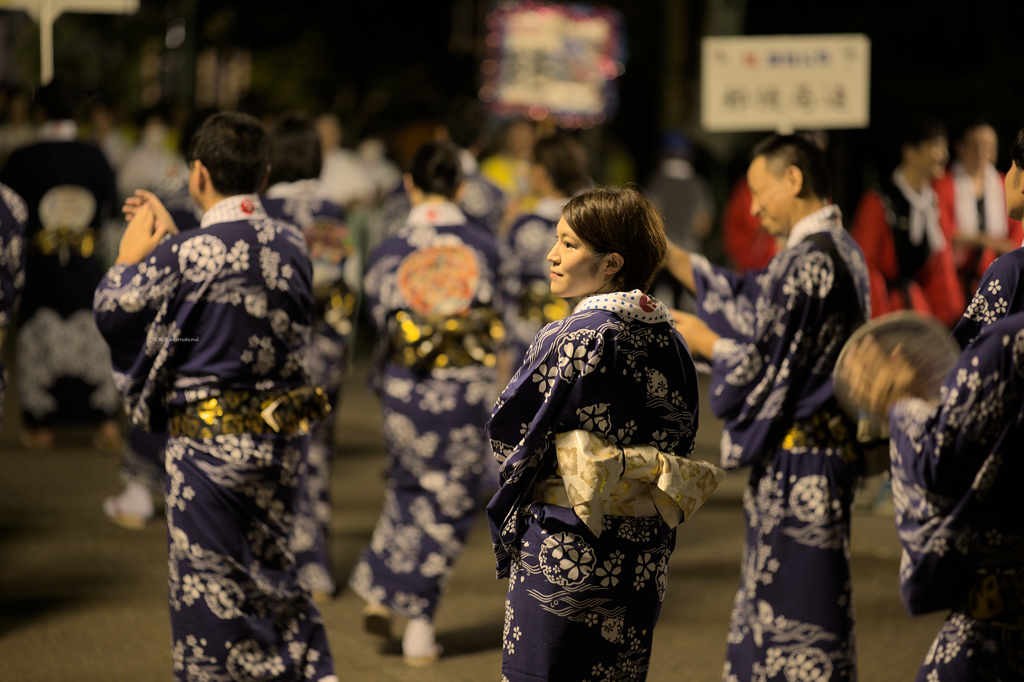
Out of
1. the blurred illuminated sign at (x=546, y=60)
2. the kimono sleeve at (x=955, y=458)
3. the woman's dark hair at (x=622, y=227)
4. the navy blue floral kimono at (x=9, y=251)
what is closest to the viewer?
the kimono sleeve at (x=955, y=458)

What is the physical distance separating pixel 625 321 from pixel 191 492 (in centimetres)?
151

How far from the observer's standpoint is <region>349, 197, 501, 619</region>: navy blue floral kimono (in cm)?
464

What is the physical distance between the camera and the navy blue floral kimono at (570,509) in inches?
99.7

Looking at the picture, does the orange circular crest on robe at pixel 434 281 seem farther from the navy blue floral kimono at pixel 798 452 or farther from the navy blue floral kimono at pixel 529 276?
the navy blue floral kimono at pixel 798 452

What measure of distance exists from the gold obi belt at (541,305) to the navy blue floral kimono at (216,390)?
292cm

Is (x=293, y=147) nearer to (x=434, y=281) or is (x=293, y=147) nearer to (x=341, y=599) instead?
(x=434, y=281)

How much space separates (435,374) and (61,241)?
3670 millimetres

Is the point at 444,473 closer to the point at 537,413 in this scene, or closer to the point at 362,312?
the point at 537,413

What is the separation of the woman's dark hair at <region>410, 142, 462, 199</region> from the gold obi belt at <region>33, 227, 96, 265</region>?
3392 millimetres

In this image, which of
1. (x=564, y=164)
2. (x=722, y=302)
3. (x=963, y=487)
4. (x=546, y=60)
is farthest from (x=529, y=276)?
(x=546, y=60)

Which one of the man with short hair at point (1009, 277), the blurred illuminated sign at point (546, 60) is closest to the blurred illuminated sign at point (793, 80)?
the man with short hair at point (1009, 277)

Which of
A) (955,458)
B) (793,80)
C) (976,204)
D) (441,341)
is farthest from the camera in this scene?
(976,204)

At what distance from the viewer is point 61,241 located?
7082 millimetres

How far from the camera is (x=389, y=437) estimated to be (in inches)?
189
